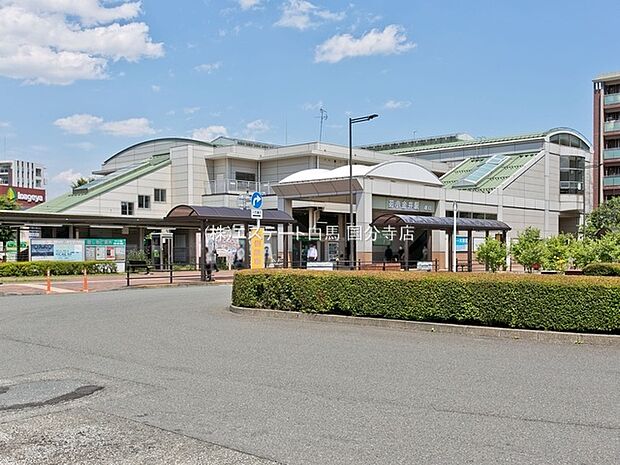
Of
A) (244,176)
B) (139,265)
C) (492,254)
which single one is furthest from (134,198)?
(492,254)

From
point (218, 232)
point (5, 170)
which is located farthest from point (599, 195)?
point (5, 170)

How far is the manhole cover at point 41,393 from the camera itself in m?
7.30

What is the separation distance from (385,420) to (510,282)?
6.57 metres

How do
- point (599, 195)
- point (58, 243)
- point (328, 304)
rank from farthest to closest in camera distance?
point (599, 195) < point (58, 243) < point (328, 304)

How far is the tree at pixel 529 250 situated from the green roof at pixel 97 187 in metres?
31.0

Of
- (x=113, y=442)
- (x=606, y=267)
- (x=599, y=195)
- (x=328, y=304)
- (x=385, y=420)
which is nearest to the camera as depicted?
(x=113, y=442)

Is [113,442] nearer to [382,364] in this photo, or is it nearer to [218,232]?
[382,364]

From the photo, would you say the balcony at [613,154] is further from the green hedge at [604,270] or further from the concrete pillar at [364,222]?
the green hedge at [604,270]

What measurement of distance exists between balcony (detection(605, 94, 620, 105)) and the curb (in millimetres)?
57531

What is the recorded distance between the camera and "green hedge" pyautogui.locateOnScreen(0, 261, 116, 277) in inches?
1334

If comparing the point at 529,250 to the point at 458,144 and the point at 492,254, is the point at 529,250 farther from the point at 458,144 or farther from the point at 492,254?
the point at 458,144

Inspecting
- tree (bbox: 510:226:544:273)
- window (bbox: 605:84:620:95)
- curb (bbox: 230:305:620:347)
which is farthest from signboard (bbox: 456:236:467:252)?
window (bbox: 605:84:620:95)

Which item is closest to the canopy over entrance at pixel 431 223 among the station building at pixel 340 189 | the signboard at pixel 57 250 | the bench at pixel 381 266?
the station building at pixel 340 189

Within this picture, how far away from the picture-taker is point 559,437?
591cm
